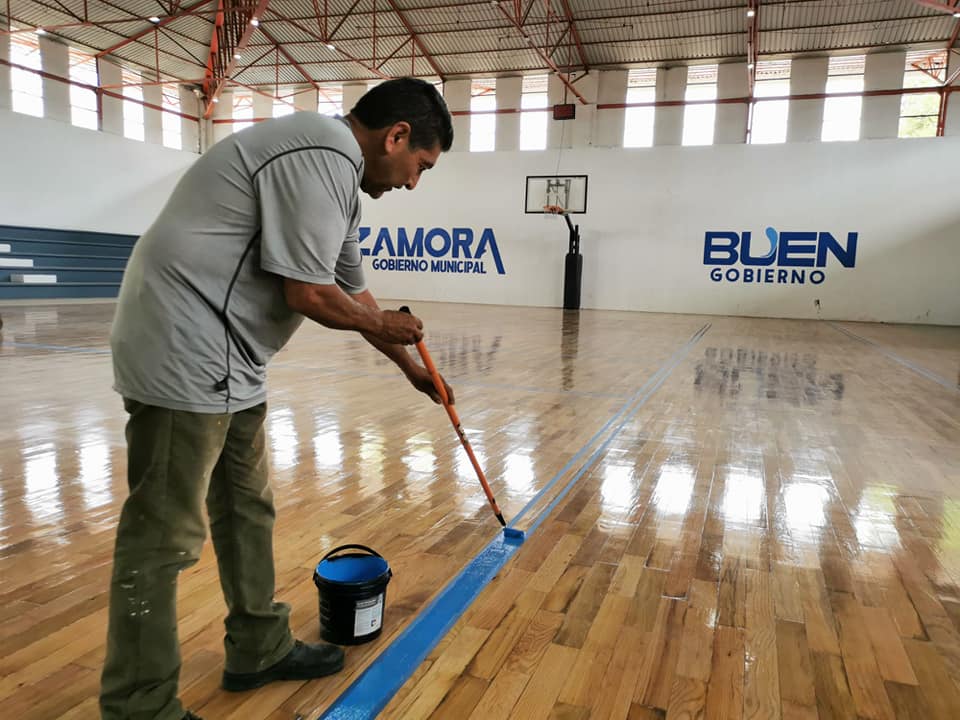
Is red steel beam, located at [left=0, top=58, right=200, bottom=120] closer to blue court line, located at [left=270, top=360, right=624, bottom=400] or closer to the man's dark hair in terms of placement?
blue court line, located at [left=270, top=360, right=624, bottom=400]

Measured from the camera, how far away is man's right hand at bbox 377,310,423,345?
1414mm

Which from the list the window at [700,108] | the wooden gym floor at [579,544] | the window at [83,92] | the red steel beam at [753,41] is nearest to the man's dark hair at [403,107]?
the wooden gym floor at [579,544]

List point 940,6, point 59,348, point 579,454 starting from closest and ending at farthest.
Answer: point 579,454 < point 59,348 < point 940,6

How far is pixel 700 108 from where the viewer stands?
16062 mm

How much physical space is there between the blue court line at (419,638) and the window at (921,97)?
16.2 metres

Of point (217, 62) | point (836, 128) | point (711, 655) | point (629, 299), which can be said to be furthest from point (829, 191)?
point (711, 655)

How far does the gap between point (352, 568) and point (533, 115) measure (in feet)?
55.7

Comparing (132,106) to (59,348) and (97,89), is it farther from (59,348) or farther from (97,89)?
(59,348)

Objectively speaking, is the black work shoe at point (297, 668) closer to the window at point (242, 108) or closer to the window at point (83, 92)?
the window at point (83, 92)

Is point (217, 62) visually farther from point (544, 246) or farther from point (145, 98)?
point (544, 246)

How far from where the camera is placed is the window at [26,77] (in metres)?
14.7

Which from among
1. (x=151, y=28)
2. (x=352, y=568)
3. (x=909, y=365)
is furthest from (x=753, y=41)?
(x=352, y=568)

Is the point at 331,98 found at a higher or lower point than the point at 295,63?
lower

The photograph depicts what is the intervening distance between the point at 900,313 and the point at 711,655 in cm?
1605
